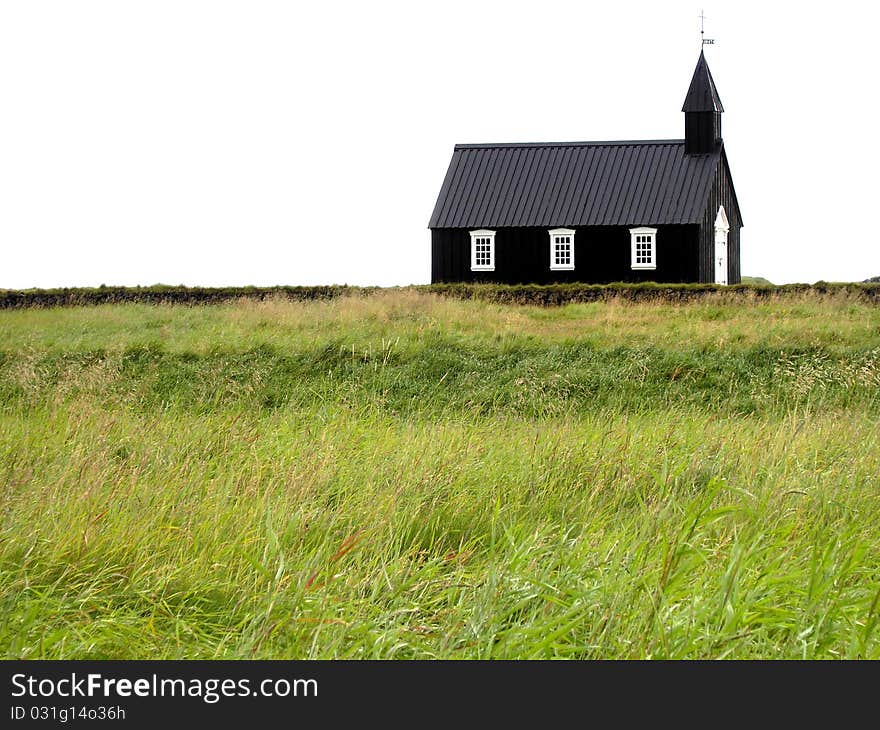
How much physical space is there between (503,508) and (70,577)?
2.22m

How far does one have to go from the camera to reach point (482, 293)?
26.4 m

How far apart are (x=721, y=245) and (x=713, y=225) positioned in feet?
6.69

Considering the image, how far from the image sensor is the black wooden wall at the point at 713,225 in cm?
3173

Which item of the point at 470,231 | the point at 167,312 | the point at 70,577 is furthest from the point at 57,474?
the point at 470,231

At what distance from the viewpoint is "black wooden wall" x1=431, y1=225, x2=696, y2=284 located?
31.3 m

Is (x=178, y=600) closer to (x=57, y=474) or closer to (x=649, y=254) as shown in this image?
(x=57, y=474)

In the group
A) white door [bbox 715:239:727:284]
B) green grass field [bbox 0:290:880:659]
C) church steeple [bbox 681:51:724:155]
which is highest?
church steeple [bbox 681:51:724:155]

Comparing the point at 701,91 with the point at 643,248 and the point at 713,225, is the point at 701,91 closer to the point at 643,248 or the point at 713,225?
the point at 713,225

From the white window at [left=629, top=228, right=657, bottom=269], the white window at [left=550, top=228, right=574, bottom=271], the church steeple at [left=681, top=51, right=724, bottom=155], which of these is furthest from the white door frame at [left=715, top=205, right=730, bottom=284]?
the white window at [left=550, top=228, right=574, bottom=271]

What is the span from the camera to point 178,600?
3.87 m

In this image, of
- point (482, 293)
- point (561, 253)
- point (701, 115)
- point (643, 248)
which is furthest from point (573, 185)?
point (482, 293)

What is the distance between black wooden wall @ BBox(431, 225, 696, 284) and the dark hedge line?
5.01 metres

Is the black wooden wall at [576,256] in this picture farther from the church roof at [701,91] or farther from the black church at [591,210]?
the church roof at [701,91]

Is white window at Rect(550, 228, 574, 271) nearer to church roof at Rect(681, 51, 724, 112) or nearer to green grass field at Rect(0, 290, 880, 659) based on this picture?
church roof at Rect(681, 51, 724, 112)
